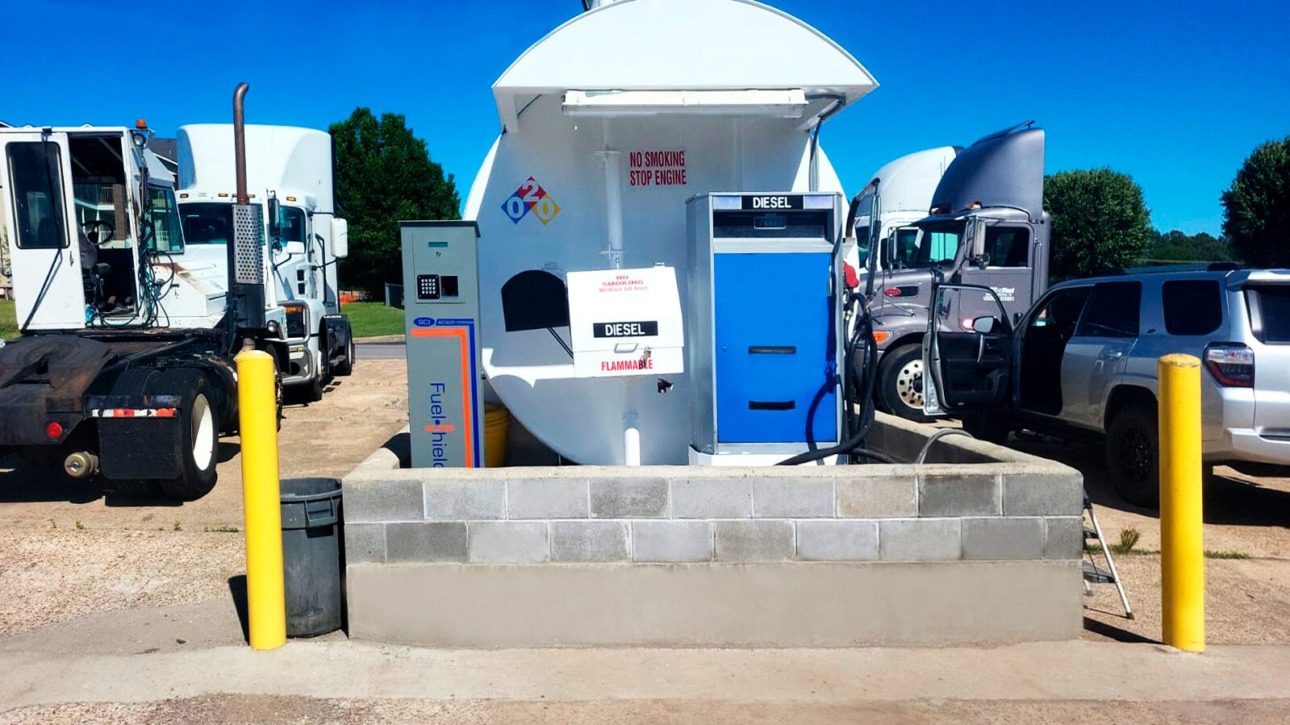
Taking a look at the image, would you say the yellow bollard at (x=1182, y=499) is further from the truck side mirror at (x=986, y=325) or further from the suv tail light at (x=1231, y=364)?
the truck side mirror at (x=986, y=325)

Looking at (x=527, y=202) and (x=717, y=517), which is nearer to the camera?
(x=717, y=517)

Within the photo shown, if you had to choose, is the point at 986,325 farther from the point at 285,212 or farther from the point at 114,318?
the point at 285,212

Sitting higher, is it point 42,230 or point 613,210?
point 42,230

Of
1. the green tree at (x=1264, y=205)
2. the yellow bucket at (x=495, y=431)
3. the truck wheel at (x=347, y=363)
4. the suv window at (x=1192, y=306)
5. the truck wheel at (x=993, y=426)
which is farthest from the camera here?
the green tree at (x=1264, y=205)

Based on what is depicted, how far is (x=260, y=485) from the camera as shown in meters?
4.86

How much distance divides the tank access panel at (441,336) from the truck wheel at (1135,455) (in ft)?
17.2

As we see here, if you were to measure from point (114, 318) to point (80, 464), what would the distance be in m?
2.35

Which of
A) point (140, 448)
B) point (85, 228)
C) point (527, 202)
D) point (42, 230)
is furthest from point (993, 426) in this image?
point (42, 230)

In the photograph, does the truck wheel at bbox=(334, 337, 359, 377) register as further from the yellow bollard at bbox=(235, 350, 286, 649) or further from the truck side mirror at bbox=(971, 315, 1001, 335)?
the yellow bollard at bbox=(235, 350, 286, 649)

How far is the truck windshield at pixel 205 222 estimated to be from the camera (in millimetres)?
13516

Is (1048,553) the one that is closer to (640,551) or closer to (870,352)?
(870,352)

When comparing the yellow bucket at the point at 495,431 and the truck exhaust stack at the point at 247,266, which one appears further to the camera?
the truck exhaust stack at the point at 247,266

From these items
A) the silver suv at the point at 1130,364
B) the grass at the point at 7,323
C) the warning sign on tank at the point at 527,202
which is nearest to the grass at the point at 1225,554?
the silver suv at the point at 1130,364

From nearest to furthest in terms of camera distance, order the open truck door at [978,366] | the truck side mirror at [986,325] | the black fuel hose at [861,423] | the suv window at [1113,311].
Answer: the black fuel hose at [861,423]
the suv window at [1113,311]
the open truck door at [978,366]
the truck side mirror at [986,325]
